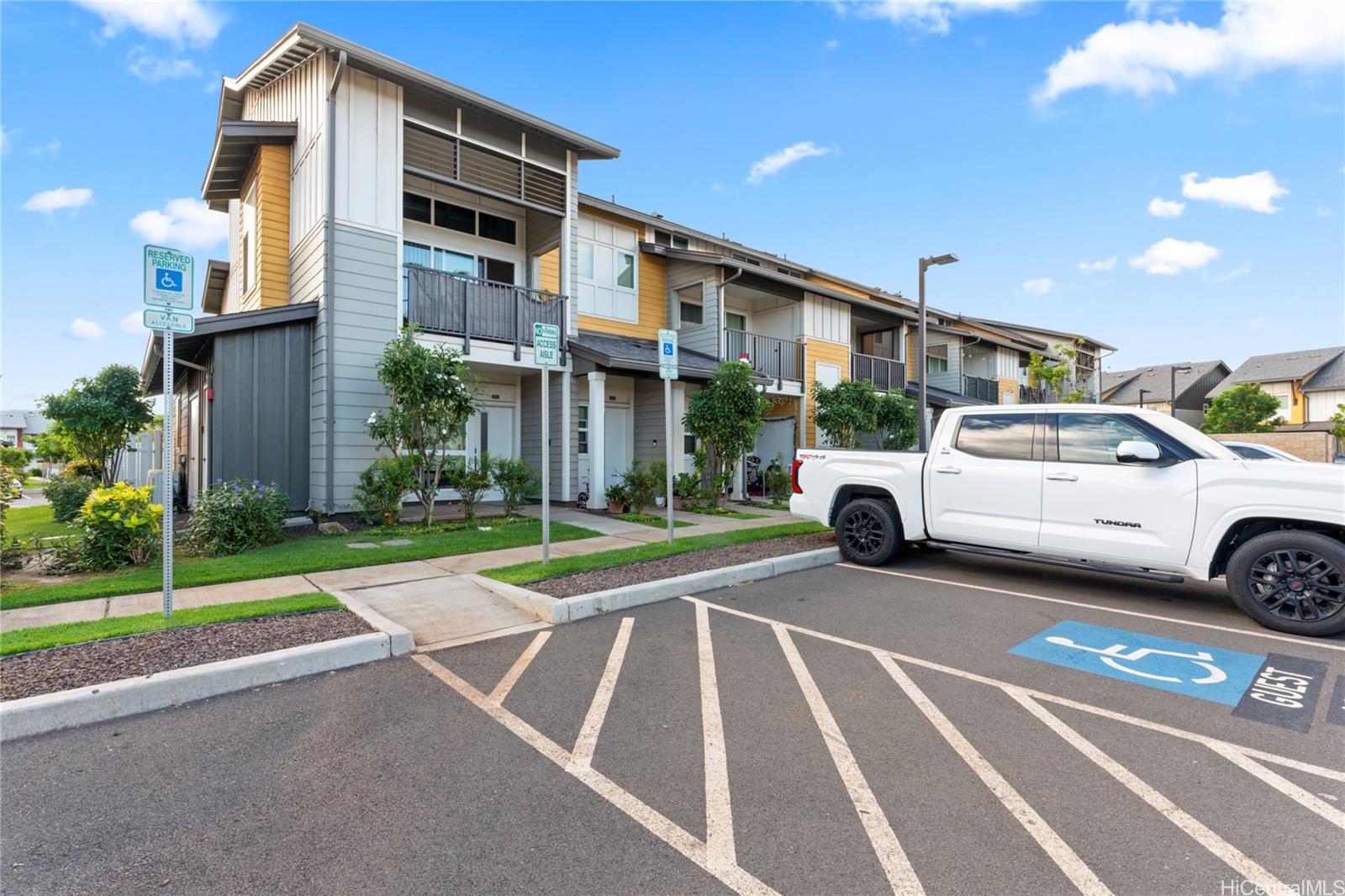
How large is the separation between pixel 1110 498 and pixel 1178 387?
55393 millimetres

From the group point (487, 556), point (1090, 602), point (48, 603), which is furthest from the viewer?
point (487, 556)

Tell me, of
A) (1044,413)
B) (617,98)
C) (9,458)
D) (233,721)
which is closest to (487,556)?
(233,721)

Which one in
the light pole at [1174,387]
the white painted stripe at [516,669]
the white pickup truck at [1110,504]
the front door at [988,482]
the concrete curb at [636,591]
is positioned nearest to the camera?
the white painted stripe at [516,669]

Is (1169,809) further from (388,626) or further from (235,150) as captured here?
(235,150)

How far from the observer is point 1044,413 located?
23.6 feet

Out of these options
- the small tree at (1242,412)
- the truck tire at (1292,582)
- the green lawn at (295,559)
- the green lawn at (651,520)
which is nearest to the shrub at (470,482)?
the green lawn at (295,559)

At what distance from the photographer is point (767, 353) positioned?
60.1 feet

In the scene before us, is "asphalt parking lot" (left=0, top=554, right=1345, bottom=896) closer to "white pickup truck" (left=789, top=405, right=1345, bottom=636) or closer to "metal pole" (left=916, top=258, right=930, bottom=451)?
"white pickup truck" (left=789, top=405, right=1345, bottom=636)

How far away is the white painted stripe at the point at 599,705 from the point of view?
342 centimetres

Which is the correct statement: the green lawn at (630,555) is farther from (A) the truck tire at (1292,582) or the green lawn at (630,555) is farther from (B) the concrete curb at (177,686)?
(A) the truck tire at (1292,582)

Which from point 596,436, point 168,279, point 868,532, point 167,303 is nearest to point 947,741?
point 868,532

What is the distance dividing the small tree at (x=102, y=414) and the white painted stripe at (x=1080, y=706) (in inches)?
724

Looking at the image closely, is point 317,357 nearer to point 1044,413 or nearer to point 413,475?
point 413,475

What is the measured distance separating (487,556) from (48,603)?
168 inches
